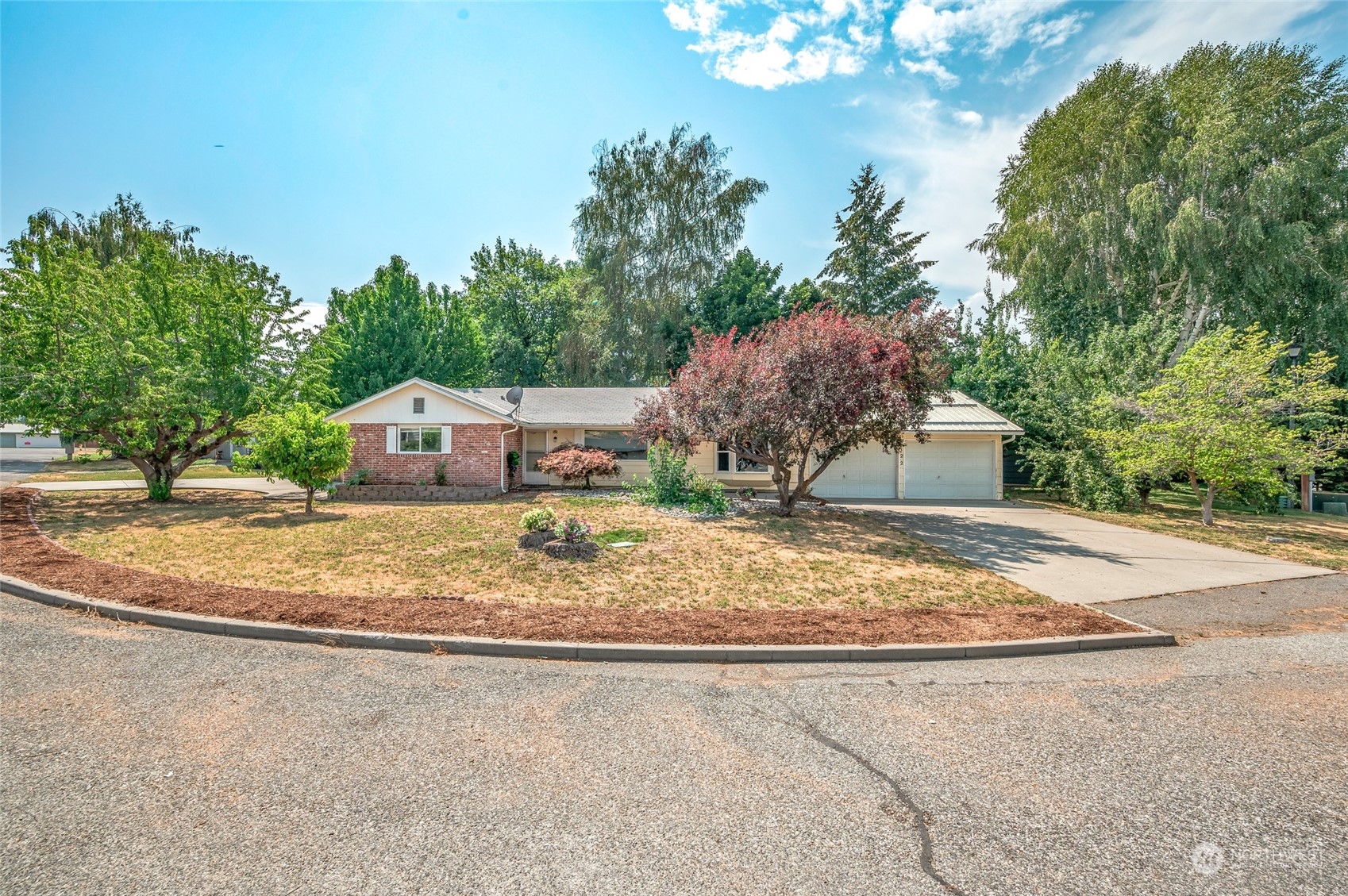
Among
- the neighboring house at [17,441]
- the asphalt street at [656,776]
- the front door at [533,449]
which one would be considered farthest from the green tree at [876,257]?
the neighboring house at [17,441]

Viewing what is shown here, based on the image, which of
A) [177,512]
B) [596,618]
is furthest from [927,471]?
[177,512]

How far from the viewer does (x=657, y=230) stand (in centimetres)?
2867

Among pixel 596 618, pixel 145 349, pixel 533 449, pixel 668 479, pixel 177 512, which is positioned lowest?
pixel 596 618

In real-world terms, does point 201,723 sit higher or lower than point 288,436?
lower

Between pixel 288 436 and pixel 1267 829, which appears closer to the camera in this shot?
pixel 1267 829

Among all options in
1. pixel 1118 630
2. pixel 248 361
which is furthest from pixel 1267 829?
pixel 248 361

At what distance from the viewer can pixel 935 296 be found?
2930 centimetres

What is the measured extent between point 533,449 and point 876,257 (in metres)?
20.7

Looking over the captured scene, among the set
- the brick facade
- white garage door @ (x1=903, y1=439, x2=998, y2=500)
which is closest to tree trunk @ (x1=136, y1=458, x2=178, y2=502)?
the brick facade

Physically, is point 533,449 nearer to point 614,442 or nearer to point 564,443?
point 564,443

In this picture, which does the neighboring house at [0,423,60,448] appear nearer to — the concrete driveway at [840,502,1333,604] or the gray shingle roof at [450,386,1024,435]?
the gray shingle roof at [450,386,1024,435]

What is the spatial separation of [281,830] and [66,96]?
38.0 feet

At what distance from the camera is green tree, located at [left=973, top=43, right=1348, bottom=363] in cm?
1784

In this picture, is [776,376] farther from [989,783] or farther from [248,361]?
[248,361]
